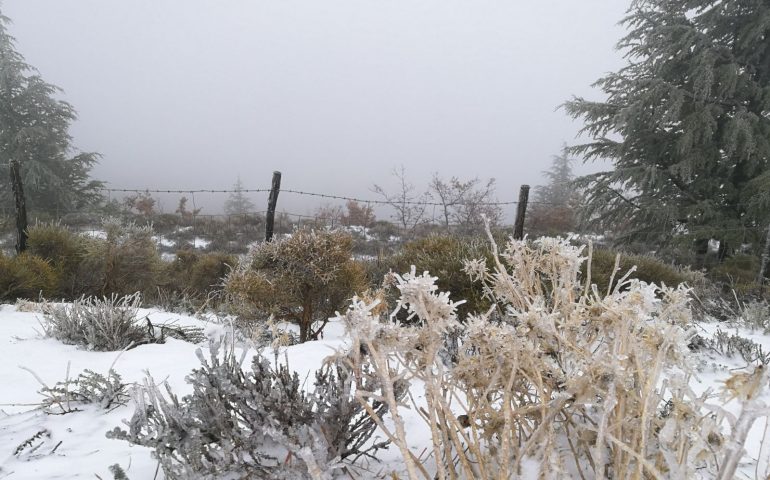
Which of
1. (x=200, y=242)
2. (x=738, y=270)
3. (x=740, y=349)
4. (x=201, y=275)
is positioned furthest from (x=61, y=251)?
(x=738, y=270)

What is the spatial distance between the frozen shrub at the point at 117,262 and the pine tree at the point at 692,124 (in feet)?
40.9

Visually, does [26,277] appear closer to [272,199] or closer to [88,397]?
[272,199]

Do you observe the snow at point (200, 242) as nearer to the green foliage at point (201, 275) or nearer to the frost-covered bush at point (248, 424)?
the green foliage at point (201, 275)

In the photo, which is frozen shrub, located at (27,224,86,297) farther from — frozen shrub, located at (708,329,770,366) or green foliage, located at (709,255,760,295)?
green foliage, located at (709,255,760,295)

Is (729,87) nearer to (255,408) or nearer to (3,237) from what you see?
(255,408)

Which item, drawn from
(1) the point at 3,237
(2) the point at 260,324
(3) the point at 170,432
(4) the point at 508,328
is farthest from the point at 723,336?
(1) the point at 3,237

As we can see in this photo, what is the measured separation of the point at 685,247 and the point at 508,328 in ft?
44.5

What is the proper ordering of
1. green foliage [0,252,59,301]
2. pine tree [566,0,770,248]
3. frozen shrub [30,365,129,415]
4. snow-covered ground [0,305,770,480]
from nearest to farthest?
snow-covered ground [0,305,770,480] → frozen shrub [30,365,129,415] → green foliage [0,252,59,301] → pine tree [566,0,770,248]

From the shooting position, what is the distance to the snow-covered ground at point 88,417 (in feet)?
4.03

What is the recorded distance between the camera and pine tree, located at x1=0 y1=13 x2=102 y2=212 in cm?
1708

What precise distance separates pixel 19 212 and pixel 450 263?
25.0 ft

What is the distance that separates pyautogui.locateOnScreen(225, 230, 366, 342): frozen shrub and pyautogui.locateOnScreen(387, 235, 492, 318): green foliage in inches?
36.3

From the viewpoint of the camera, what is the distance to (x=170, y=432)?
1.10 meters

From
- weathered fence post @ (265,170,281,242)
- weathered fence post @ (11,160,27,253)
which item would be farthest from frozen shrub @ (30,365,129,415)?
weathered fence post @ (11,160,27,253)
